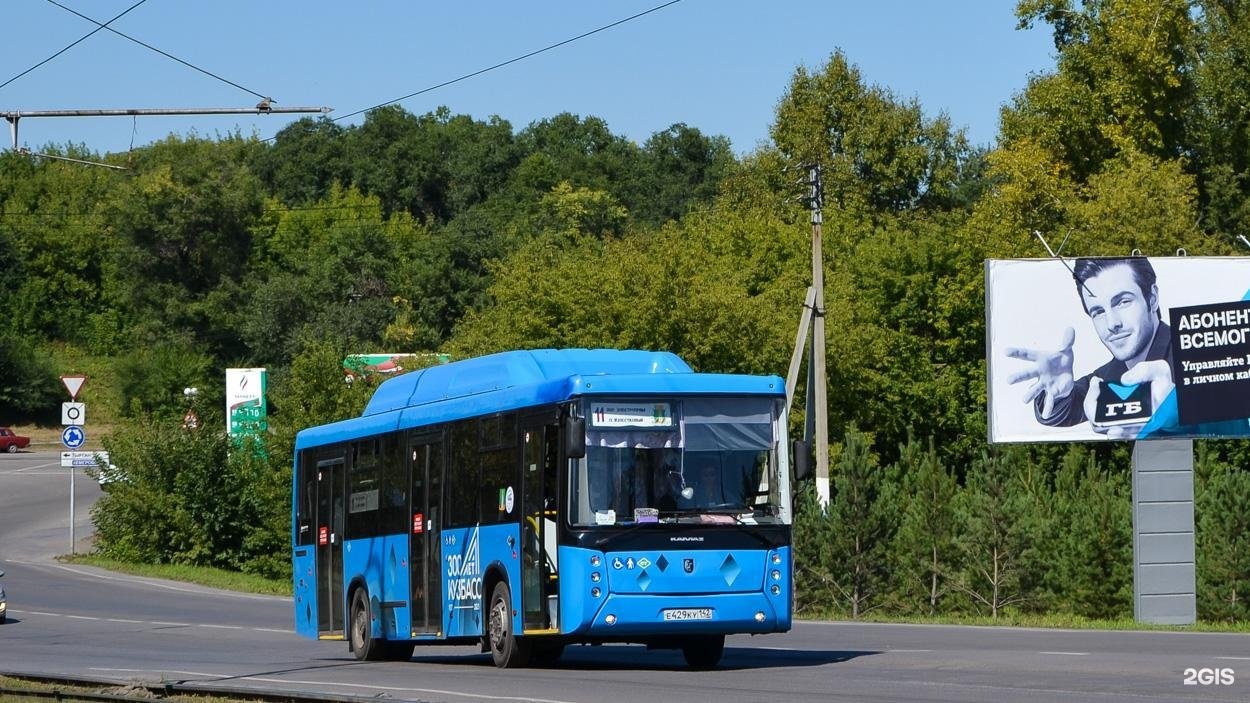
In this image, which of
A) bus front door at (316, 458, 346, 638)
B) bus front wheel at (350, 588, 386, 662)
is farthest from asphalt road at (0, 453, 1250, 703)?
bus front door at (316, 458, 346, 638)

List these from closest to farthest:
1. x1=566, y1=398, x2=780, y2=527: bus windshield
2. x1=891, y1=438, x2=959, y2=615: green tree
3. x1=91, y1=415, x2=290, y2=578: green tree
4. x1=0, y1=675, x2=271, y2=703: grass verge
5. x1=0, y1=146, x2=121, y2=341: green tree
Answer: x1=0, y1=675, x2=271, y2=703: grass verge
x1=566, y1=398, x2=780, y2=527: bus windshield
x1=891, y1=438, x2=959, y2=615: green tree
x1=91, y1=415, x2=290, y2=578: green tree
x1=0, y1=146, x2=121, y2=341: green tree

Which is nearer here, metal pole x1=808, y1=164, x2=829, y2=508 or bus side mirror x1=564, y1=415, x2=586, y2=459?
bus side mirror x1=564, y1=415, x2=586, y2=459

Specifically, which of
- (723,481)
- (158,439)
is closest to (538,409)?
(723,481)

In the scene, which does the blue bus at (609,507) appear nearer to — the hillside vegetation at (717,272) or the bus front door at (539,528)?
the bus front door at (539,528)

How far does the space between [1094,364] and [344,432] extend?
13.4m

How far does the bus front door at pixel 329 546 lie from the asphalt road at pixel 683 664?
1.66ft

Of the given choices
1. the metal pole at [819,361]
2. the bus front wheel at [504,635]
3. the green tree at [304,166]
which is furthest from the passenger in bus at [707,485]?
the green tree at [304,166]

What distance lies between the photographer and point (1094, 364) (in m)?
29.9

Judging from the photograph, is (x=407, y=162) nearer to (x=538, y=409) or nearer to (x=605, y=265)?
(x=605, y=265)

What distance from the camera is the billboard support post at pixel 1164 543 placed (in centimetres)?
2819

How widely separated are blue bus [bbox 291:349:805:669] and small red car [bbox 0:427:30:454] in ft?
258

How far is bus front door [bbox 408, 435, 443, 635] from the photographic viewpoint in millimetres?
19688

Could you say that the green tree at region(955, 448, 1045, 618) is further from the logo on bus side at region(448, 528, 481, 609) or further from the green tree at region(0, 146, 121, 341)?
the green tree at region(0, 146, 121, 341)

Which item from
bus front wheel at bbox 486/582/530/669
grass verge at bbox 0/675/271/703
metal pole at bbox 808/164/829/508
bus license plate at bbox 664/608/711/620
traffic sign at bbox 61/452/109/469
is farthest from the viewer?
traffic sign at bbox 61/452/109/469
